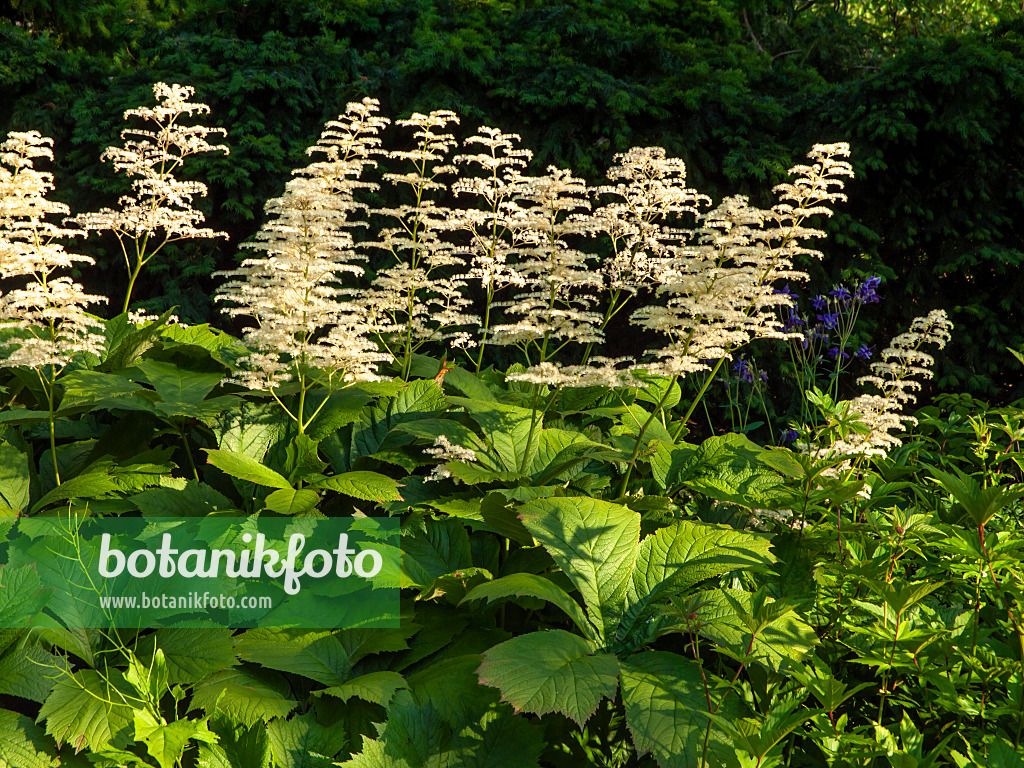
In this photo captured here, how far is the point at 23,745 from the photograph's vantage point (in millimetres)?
1532

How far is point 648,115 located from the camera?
5254 mm

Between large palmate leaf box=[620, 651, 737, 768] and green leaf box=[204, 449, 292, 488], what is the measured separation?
1.09 metres

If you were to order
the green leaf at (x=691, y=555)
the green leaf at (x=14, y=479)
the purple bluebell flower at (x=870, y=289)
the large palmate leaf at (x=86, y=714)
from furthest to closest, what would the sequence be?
the purple bluebell flower at (x=870, y=289) → the green leaf at (x=14, y=479) → the green leaf at (x=691, y=555) → the large palmate leaf at (x=86, y=714)

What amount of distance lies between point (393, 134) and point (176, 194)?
248 cm

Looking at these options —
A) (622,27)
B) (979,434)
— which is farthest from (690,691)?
(622,27)

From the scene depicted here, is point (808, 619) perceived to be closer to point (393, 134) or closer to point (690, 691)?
point (690, 691)

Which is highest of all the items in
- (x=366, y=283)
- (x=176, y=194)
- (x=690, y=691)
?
(x=176, y=194)

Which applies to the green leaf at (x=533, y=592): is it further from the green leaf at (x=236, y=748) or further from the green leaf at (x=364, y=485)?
the green leaf at (x=364, y=485)

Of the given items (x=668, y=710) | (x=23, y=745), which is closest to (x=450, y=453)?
(x=668, y=710)

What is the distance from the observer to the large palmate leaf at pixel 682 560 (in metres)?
1.63

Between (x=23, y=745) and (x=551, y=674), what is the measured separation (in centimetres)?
110

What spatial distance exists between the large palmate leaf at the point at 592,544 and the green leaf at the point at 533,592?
5 cm

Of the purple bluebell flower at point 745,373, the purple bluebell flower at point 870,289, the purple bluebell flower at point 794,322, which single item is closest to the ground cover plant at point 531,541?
the purple bluebell flower at point 745,373

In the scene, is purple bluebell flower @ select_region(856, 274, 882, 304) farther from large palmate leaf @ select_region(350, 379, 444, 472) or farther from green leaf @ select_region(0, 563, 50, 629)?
green leaf @ select_region(0, 563, 50, 629)
